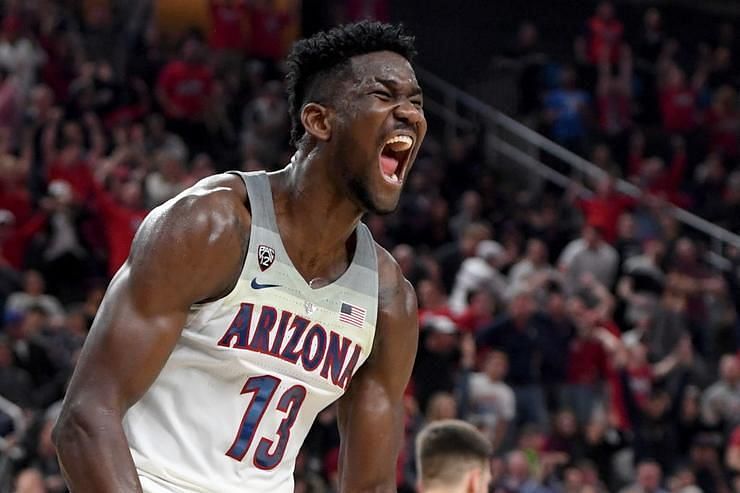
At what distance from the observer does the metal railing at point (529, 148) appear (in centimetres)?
1578

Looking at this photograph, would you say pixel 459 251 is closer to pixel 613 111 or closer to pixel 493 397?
pixel 493 397

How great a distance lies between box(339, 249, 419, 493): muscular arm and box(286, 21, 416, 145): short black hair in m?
0.57

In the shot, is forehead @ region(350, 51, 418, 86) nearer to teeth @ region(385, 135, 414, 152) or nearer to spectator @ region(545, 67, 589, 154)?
teeth @ region(385, 135, 414, 152)

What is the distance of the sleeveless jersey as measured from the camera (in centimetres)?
361

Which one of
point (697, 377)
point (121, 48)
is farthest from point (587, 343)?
point (121, 48)

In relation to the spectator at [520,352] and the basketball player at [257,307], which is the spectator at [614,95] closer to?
the spectator at [520,352]

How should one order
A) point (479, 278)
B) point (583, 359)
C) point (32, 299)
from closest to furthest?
point (32, 299) → point (583, 359) → point (479, 278)

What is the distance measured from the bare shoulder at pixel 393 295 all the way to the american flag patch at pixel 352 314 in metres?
0.10

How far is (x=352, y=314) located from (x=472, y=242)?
30.3 feet

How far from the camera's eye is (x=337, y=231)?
12.7 ft

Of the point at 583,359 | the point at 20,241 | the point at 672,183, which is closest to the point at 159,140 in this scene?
the point at 20,241

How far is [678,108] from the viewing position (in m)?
17.6

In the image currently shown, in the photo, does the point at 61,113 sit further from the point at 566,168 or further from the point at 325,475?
the point at 566,168

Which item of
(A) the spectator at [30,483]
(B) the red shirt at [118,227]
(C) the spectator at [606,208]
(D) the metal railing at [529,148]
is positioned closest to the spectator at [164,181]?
(B) the red shirt at [118,227]
